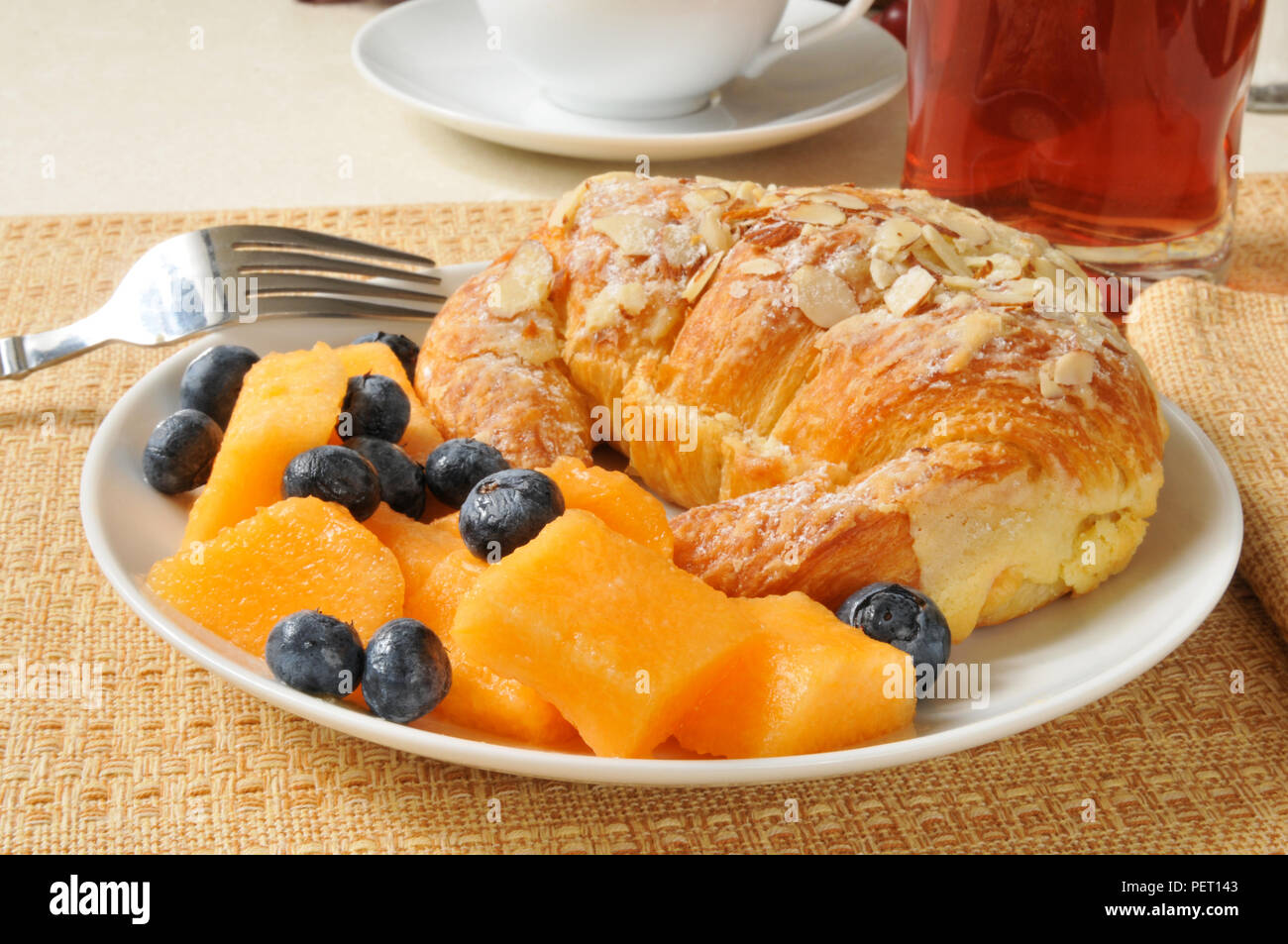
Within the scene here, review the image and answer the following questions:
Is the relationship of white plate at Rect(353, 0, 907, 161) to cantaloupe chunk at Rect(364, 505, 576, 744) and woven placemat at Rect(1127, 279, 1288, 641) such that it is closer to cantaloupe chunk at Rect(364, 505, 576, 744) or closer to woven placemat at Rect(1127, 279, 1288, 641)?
woven placemat at Rect(1127, 279, 1288, 641)

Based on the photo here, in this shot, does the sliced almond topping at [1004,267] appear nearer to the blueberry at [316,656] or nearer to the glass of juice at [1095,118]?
the glass of juice at [1095,118]

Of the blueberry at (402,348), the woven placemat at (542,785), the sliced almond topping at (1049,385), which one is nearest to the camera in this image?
the woven placemat at (542,785)

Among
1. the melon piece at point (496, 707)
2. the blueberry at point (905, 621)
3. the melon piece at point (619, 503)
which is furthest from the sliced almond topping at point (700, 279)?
the melon piece at point (496, 707)

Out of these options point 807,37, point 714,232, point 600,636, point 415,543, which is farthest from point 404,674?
point 807,37

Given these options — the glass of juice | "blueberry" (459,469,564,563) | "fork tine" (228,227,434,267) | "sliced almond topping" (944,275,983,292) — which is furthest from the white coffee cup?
"blueberry" (459,469,564,563)

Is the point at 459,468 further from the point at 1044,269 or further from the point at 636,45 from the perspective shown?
the point at 636,45

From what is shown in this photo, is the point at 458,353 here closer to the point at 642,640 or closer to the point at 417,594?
the point at 417,594
